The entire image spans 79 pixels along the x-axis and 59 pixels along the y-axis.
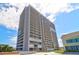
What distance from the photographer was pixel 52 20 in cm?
736

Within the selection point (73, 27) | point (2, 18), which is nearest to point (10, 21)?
point (2, 18)

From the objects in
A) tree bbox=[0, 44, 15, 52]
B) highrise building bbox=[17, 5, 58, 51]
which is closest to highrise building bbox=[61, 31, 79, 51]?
highrise building bbox=[17, 5, 58, 51]

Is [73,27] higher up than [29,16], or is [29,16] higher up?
[29,16]

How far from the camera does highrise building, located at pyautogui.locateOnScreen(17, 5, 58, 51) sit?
7.30 metres

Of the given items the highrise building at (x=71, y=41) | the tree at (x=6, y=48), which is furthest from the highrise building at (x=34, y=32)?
the highrise building at (x=71, y=41)

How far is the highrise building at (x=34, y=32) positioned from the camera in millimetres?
7297

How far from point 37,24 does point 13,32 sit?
41.3 inches

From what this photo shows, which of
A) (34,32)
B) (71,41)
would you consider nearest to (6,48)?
(34,32)

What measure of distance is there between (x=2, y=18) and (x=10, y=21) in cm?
35

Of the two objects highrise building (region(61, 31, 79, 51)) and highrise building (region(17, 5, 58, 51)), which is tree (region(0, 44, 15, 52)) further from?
highrise building (region(61, 31, 79, 51))

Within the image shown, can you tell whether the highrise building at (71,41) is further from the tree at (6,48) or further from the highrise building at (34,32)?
the tree at (6,48)

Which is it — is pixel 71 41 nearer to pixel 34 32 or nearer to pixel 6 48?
pixel 34 32
